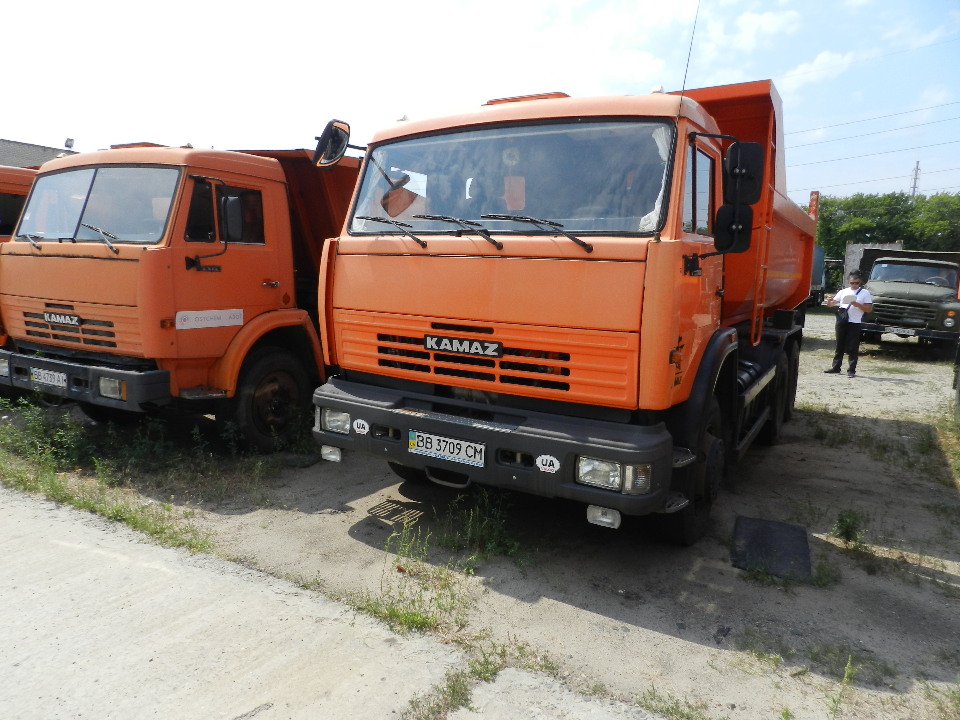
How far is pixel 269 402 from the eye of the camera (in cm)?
590

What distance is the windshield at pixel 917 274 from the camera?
14.6 metres

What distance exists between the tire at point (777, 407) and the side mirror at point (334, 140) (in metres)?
4.32

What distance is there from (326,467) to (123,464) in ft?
5.23

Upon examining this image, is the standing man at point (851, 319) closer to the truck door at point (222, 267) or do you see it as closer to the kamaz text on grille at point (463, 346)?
the truck door at point (222, 267)

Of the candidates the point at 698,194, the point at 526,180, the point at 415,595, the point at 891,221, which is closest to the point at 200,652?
the point at 415,595

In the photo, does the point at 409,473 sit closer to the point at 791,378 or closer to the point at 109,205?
the point at 109,205

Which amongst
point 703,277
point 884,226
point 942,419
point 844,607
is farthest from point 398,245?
point 884,226

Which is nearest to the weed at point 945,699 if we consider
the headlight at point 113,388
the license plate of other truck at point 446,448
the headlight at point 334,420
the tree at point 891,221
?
the license plate of other truck at point 446,448

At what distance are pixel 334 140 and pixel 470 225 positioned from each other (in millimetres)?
1429

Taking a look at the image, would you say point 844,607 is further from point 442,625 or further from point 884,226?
point 884,226

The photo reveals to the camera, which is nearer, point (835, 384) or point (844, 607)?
point (844, 607)

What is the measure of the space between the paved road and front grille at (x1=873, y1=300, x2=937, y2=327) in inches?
545

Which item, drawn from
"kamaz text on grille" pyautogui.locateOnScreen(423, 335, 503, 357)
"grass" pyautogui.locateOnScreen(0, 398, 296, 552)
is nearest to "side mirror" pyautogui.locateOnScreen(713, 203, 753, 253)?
"kamaz text on grille" pyautogui.locateOnScreen(423, 335, 503, 357)

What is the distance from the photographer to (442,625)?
3.22 m
